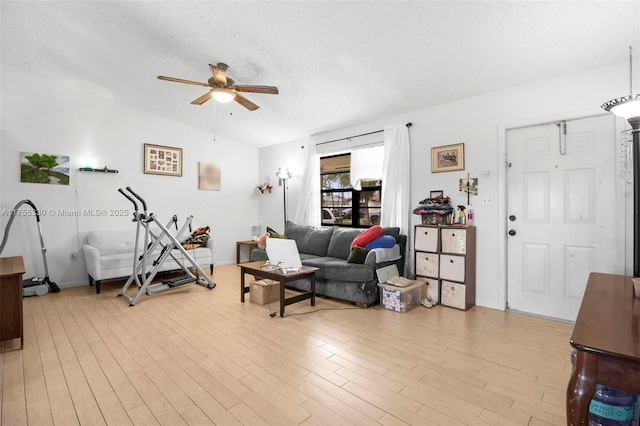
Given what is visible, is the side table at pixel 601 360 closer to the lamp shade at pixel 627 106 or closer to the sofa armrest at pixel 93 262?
the lamp shade at pixel 627 106

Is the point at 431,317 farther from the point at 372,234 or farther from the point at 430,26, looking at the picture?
the point at 430,26

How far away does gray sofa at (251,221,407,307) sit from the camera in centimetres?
357

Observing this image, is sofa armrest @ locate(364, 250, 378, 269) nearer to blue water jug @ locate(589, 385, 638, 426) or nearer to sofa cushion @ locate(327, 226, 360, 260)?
sofa cushion @ locate(327, 226, 360, 260)

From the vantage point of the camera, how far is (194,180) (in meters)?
5.94

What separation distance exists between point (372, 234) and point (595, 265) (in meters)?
2.21

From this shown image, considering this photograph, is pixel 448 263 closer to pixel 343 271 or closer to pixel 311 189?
pixel 343 271

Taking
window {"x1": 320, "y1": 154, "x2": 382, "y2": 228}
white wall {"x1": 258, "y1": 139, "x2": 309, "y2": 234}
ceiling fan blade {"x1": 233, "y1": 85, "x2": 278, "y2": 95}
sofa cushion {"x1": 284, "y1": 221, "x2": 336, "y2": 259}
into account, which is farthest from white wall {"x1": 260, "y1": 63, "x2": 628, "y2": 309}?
white wall {"x1": 258, "y1": 139, "x2": 309, "y2": 234}

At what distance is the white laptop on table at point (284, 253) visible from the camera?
3400 mm

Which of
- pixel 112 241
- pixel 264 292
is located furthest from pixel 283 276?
pixel 112 241

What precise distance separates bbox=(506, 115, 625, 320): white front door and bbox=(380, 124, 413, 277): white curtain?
119cm

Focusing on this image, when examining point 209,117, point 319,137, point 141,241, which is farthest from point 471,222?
point 141,241

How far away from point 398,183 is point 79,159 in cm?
484

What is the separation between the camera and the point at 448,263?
3.61 m

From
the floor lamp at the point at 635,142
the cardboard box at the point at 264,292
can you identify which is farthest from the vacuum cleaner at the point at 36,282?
the floor lamp at the point at 635,142
